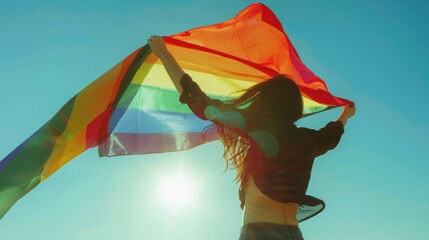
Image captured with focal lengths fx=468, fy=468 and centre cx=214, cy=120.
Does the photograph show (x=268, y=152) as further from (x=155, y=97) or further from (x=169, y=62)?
(x=155, y=97)

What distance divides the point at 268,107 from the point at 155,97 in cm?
283

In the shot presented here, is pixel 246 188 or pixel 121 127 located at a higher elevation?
pixel 121 127

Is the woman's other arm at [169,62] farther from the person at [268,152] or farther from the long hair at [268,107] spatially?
the long hair at [268,107]

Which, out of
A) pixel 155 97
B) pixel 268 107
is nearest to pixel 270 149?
pixel 268 107

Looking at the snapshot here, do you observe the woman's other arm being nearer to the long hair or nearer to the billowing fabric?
the long hair

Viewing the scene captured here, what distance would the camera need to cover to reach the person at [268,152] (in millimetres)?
2807

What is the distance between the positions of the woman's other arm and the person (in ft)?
0.07

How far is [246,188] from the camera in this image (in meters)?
2.95

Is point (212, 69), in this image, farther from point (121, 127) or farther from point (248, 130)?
point (248, 130)

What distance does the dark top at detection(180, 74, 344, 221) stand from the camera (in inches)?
111

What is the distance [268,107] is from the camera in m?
2.97

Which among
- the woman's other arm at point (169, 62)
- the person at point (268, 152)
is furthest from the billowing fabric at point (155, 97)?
the person at point (268, 152)

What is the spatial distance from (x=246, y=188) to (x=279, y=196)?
238 mm

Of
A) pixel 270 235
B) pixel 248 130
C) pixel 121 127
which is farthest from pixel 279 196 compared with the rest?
pixel 121 127
